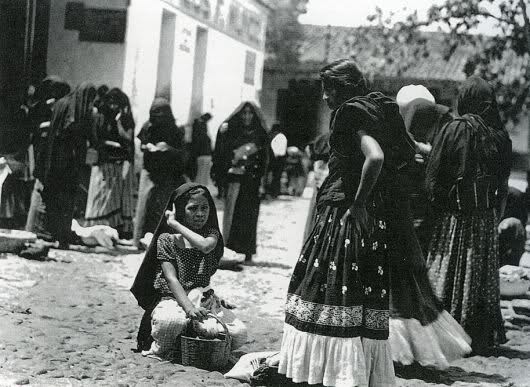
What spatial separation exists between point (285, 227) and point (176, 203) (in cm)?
776

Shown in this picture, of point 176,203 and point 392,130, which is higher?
point 392,130

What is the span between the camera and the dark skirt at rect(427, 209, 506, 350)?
4766 millimetres

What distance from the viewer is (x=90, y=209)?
27.4 ft

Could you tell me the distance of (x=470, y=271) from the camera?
476 cm

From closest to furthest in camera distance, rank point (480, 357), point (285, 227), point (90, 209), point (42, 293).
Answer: point (480, 357), point (42, 293), point (90, 209), point (285, 227)

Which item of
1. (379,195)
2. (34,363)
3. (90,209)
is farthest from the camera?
(90,209)

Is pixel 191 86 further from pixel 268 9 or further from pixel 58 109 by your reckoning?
pixel 58 109

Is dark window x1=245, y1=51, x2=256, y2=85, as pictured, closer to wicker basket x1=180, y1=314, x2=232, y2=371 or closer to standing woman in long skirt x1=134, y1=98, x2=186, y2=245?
standing woman in long skirt x1=134, y1=98, x2=186, y2=245

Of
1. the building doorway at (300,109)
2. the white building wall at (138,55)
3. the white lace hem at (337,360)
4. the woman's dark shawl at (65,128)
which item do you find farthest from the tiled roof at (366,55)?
the white lace hem at (337,360)

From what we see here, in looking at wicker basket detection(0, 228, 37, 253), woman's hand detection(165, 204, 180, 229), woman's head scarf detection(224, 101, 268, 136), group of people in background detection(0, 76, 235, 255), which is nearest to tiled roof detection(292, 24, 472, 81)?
woman's head scarf detection(224, 101, 268, 136)

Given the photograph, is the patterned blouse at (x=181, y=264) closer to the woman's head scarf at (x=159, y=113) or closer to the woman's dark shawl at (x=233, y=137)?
the woman's dark shawl at (x=233, y=137)

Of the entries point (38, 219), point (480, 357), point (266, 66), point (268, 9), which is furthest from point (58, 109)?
point (266, 66)

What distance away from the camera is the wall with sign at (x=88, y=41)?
9.67m

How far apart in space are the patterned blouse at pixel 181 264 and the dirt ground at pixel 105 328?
0.42 meters
